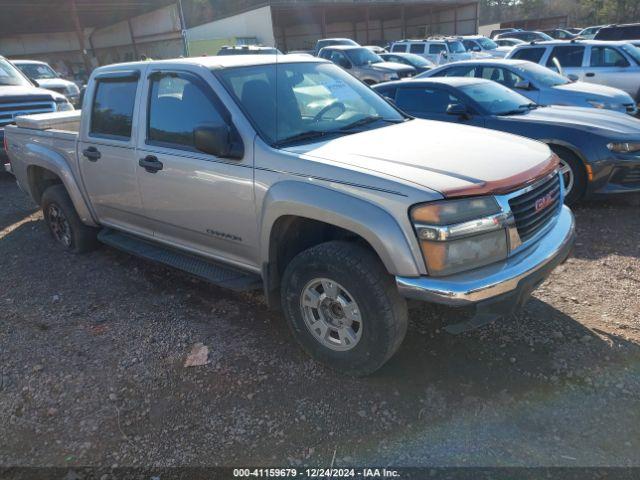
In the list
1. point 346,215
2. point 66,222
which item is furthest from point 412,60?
point 346,215

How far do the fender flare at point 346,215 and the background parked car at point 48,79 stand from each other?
44.7ft

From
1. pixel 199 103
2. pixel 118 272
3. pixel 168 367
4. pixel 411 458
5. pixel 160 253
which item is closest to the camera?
pixel 411 458

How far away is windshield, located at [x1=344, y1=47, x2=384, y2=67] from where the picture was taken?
57.6 feet

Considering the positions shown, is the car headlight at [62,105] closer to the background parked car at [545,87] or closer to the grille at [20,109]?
the grille at [20,109]

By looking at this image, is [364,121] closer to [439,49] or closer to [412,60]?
[412,60]

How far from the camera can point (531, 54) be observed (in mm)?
11617

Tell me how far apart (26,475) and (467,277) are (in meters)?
2.44

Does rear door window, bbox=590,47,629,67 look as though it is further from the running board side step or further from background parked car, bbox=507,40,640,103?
the running board side step

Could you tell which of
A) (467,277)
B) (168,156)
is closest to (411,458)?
(467,277)

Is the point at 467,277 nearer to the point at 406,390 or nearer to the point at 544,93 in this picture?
the point at 406,390

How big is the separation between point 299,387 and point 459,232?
4.41 feet

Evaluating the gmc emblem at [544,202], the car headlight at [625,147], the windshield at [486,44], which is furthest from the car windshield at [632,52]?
the windshield at [486,44]

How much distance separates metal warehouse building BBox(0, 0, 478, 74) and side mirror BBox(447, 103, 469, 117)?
2370 cm

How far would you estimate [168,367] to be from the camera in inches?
133
